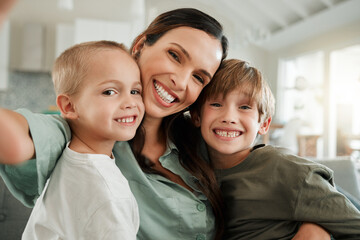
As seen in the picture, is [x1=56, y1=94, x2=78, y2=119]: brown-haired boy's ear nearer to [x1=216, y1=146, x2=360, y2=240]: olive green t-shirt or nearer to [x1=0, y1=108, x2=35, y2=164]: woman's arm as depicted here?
[x1=0, y1=108, x2=35, y2=164]: woman's arm

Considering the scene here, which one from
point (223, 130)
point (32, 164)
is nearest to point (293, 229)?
point (223, 130)

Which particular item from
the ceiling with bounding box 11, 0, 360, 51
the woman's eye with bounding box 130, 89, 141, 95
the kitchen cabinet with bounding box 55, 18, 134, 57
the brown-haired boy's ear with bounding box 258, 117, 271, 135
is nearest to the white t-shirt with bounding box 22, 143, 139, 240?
the woman's eye with bounding box 130, 89, 141, 95

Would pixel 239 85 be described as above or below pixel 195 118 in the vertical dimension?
above

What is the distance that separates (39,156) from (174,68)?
522 mm

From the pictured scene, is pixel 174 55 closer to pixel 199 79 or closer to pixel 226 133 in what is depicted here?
pixel 199 79

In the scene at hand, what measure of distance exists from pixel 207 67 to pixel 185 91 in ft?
0.38

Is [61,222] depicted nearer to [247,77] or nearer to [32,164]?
[32,164]

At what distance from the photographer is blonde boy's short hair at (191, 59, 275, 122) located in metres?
1.28

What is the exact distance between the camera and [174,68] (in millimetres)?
1136

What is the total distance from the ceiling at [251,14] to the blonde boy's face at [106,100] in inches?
184

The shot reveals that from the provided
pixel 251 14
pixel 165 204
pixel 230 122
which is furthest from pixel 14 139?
pixel 251 14

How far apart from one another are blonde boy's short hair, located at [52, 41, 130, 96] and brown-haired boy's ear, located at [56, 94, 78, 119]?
0.02m

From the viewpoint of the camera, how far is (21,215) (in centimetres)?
143

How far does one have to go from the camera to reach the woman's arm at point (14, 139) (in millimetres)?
637
